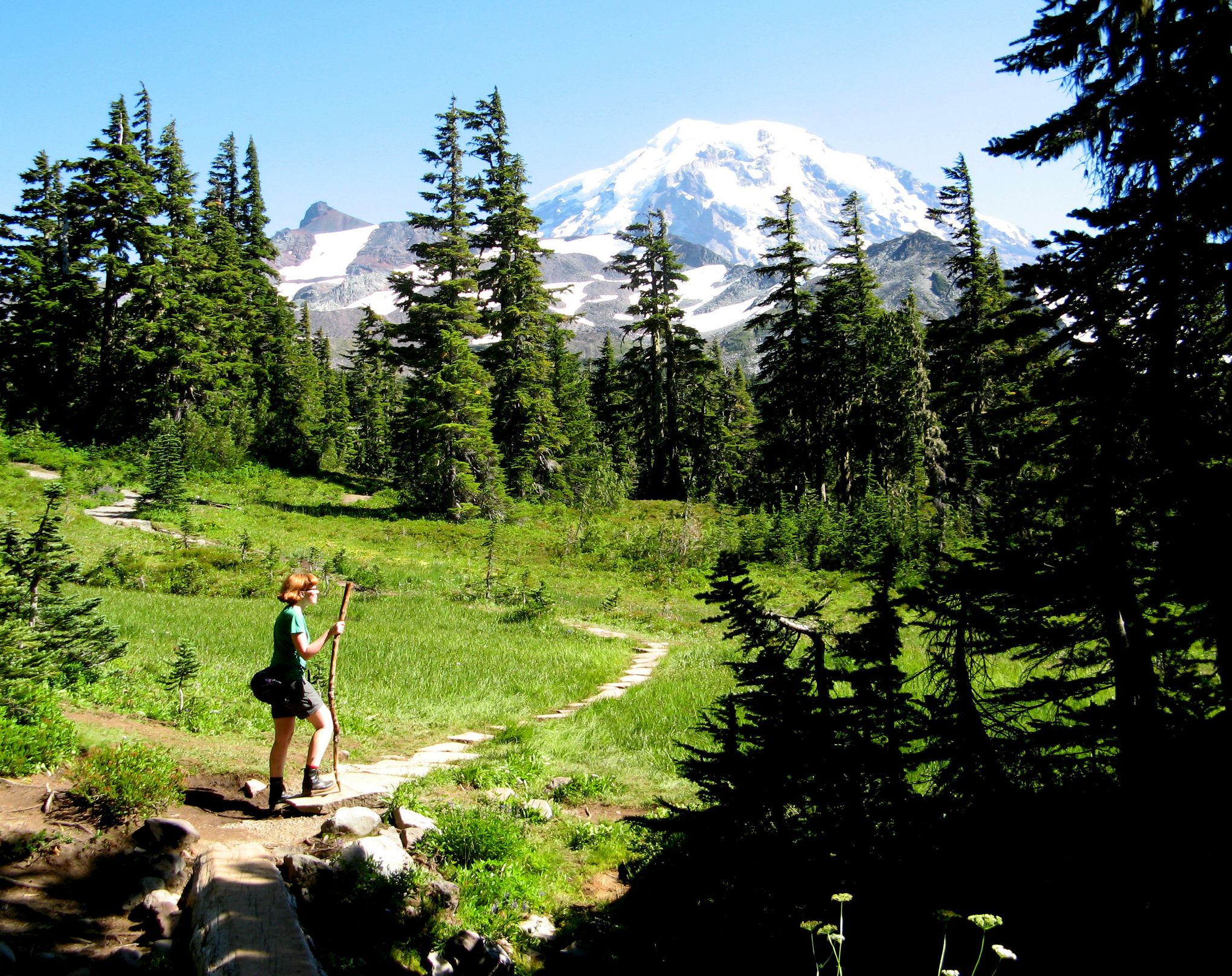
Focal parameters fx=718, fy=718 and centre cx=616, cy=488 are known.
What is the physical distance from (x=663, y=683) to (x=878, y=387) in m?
32.2

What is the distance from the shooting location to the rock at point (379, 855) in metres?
4.85

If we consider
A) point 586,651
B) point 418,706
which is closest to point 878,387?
point 586,651

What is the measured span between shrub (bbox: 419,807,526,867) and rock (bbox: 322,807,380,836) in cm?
48

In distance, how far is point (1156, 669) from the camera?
194 inches

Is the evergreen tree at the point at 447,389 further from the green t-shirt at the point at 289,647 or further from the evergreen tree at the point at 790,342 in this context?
the green t-shirt at the point at 289,647

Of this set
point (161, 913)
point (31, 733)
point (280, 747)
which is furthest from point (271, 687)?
point (161, 913)

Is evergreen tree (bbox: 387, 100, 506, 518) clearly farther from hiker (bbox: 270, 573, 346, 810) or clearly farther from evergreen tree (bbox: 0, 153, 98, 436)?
hiker (bbox: 270, 573, 346, 810)

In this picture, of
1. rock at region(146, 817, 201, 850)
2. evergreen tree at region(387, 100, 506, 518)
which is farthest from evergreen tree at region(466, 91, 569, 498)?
rock at region(146, 817, 201, 850)

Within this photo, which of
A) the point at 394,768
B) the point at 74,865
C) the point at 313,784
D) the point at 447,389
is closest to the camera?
the point at 74,865

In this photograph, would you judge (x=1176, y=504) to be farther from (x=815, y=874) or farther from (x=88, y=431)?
(x=88, y=431)

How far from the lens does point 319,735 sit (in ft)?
21.2

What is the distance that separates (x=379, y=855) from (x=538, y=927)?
47.5 inches

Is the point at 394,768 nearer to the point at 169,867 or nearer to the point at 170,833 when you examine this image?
the point at 170,833

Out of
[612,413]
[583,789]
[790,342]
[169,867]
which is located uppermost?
[790,342]
